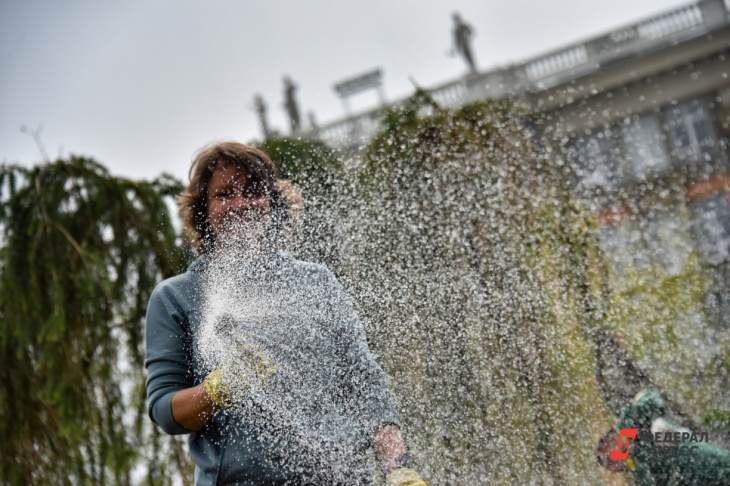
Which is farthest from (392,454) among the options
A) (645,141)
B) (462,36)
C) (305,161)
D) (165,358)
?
(462,36)

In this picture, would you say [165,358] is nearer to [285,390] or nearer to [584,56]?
[285,390]

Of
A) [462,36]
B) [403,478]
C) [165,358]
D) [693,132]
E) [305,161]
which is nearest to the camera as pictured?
[403,478]

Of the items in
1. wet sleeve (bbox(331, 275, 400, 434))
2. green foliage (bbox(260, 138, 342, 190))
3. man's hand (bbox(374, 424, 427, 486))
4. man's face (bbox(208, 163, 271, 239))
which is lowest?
man's hand (bbox(374, 424, 427, 486))

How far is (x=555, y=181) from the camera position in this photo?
407 cm

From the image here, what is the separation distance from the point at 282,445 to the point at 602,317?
249 cm

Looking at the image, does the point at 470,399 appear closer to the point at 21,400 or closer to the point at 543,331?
the point at 543,331

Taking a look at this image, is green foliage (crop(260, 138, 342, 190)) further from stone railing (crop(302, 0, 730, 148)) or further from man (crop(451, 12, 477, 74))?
man (crop(451, 12, 477, 74))

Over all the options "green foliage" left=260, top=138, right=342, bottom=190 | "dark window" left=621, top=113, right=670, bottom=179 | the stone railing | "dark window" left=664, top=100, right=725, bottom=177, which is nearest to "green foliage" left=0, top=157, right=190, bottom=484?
"green foliage" left=260, top=138, right=342, bottom=190

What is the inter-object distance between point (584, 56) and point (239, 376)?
1216 centimetres

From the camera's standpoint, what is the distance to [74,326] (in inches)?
157

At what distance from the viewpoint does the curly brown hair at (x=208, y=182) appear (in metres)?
2.01

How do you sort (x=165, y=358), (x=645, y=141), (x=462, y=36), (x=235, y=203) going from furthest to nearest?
(x=462, y=36)
(x=645, y=141)
(x=235, y=203)
(x=165, y=358)

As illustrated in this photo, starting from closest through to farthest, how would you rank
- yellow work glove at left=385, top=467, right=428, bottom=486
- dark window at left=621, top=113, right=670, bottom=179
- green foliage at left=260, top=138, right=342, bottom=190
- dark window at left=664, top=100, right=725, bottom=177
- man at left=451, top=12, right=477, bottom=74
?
1. yellow work glove at left=385, top=467, right=428, bottom=486
2. green foliage at left=260, top=138, right=342, bottom=190
3. dark window at left=621, top=113, right=670, bottom=179
4. dark window at left=664, top=100, right=725, bottom=177
5. man at left=451, top=12, right=477, bottom=74

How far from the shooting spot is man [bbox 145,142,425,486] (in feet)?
5.67
